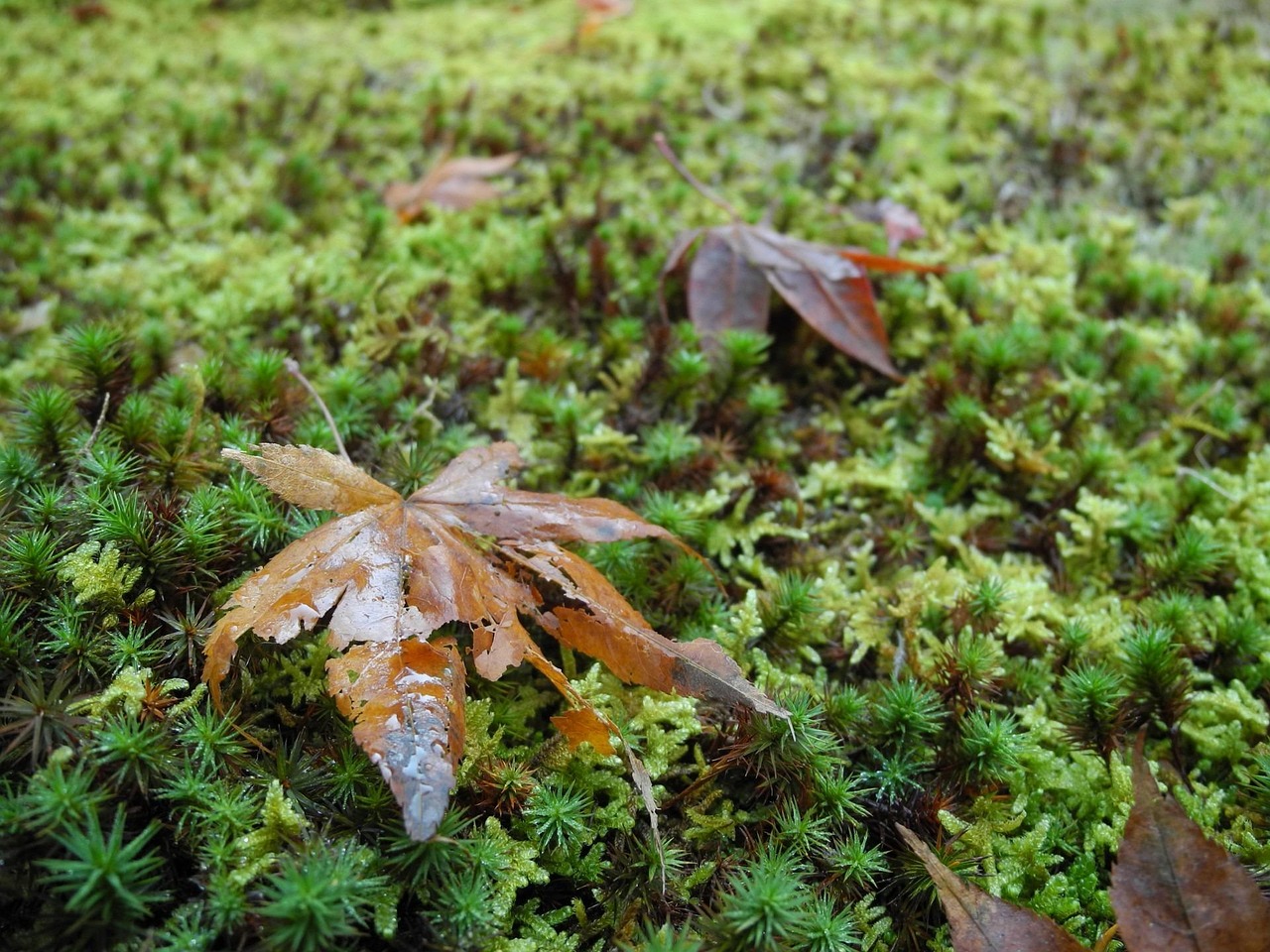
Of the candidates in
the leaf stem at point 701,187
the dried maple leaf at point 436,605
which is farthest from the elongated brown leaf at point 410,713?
the leaf stem at point 701,187

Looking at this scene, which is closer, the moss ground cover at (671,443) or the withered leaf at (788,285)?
the moss ground cover at (671,443)

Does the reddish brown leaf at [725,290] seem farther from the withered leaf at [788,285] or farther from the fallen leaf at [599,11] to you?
the fallen leaf at [599,11]

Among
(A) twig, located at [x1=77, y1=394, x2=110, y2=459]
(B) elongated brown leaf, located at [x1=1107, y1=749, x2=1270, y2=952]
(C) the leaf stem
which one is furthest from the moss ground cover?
(B) elongated brown leaf, located at [x1=1107, y1=749, x2=1270, y2=952]

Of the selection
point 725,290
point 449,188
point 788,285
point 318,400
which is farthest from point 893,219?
point 318,400

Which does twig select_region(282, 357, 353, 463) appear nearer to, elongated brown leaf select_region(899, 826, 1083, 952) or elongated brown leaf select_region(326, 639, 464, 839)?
elongated brown leaf select_region(326, 639, 464, 839)

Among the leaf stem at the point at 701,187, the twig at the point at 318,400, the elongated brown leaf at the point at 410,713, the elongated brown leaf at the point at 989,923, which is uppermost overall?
the leaf stem at the point at 701,187

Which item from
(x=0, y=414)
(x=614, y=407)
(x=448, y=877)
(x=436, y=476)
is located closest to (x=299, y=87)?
(x=0, y=414)

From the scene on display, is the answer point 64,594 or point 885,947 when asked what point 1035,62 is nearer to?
point 885,947
